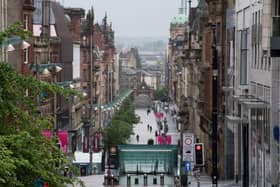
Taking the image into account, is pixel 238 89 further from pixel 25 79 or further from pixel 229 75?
pixel 25 79

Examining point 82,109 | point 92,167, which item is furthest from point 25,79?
point 82,109

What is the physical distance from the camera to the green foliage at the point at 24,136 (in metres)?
19.2

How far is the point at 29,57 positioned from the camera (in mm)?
66312

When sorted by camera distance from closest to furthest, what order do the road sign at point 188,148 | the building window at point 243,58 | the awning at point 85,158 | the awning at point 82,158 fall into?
the road sign at point 188,148 < the building window at point 243,58 < the awning at point 82,158 < the awning at point 85,158

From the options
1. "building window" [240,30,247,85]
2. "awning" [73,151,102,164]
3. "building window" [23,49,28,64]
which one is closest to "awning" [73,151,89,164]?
"awning" [73,151,102,164]

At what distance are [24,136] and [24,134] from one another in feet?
0.15

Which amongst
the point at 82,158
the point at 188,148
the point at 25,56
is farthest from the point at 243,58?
the point at 82,158

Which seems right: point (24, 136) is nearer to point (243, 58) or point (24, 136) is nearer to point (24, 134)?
point (24, 134)

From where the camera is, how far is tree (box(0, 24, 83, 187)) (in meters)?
19.4

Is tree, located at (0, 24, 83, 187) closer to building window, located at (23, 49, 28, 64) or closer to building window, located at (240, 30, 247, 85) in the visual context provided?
building window, located at (240, 30, 247, 85)

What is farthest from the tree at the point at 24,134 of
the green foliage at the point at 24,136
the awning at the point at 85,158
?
the awning at the point at 85,158

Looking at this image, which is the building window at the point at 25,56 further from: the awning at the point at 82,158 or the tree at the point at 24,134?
the tree at the point at 24,134

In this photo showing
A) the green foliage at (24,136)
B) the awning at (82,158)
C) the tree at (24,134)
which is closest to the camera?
the green foliage at (24,136)

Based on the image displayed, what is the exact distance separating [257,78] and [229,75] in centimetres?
1716
